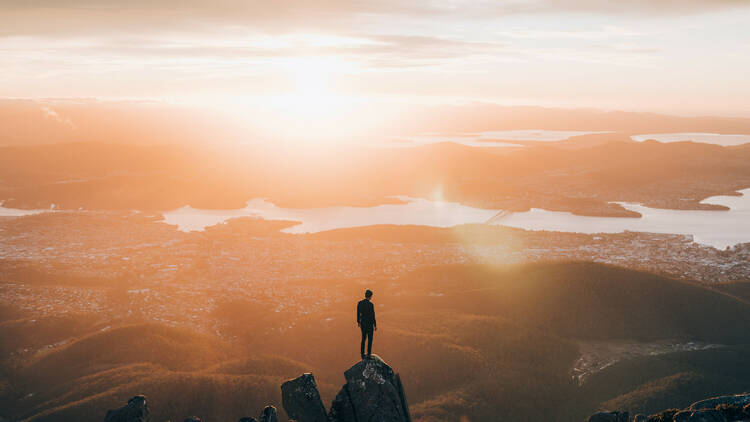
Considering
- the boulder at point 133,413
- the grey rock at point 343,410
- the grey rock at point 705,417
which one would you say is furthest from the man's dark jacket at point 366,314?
the grey rock at point 705,417

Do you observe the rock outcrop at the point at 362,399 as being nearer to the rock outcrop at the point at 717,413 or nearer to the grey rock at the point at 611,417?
the grey rock at the point at 611,417

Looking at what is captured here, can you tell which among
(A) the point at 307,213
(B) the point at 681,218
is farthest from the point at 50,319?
(B) the point at 681,218

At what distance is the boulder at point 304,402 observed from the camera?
54.4ft

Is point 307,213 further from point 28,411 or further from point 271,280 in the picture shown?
point 28,411

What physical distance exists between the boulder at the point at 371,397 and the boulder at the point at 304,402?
2.17ft

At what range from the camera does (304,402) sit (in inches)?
662

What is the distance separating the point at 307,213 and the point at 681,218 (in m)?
85.4

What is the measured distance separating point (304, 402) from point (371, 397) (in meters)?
2.76

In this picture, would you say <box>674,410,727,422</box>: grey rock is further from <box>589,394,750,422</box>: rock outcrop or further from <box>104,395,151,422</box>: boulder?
<box>104,395,151,422</box>: boulder

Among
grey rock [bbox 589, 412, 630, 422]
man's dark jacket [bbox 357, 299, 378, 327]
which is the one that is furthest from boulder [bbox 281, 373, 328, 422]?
grey rock [bbox 589, 412, 630, 422]

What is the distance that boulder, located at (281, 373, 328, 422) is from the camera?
54.4 ft

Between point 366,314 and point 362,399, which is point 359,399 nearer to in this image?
point 362,399

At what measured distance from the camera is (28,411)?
3008 centimetres

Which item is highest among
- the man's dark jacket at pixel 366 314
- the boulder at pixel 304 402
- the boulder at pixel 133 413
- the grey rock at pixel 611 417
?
the man's dark jacket at pixel 366 314
